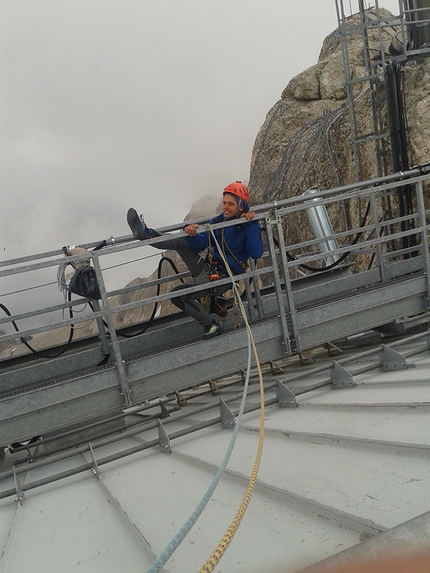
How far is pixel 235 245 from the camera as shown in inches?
209

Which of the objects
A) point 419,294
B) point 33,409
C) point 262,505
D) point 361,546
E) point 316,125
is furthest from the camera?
point 316,125

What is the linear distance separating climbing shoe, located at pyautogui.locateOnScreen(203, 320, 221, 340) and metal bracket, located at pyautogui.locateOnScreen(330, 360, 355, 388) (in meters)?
1.12

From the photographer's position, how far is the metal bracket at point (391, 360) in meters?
4.54

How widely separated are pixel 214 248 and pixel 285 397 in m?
1.80

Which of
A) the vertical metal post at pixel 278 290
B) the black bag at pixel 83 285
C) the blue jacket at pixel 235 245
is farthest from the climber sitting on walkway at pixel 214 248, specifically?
the black bag at pixel 83 285

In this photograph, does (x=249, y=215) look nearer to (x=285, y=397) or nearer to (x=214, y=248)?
(x=214, y=248)

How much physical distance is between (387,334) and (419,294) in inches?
28.6

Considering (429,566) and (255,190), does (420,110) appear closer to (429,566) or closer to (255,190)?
(429,566)

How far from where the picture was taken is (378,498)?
6.85 ft

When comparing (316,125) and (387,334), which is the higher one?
(316,125)

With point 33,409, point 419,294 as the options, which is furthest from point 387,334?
point 33,409

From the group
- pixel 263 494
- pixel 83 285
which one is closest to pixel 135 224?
pixel 83 285

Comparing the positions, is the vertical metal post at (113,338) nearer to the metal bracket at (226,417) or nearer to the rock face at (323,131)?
the metal bracket at (226,417)

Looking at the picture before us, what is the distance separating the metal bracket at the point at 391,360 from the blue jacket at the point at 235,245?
1541mm
